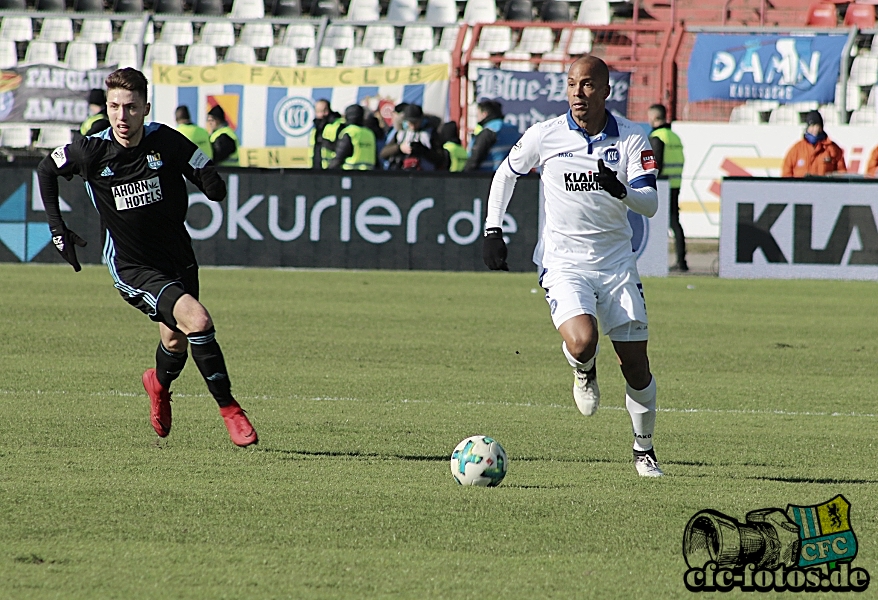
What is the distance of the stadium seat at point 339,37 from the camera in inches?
1049

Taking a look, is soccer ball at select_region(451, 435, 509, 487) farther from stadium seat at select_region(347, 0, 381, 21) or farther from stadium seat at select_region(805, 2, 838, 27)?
stadium seat at select_region(347, 0, 381, 21)

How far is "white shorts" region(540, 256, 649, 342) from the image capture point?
6.32 meters

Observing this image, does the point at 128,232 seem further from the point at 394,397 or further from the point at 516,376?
the point at 516,376

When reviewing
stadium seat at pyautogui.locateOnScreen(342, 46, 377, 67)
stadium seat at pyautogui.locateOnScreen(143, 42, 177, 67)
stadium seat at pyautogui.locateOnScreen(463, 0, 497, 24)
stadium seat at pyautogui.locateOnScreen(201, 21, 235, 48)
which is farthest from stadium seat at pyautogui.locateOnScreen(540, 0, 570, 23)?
stadium seat at pyautogui.locateOnScreen(143, 42, 177, 67)

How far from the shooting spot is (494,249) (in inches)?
257

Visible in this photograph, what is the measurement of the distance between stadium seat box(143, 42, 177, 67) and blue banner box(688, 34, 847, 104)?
9861mm

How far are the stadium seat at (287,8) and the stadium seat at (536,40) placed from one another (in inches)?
202

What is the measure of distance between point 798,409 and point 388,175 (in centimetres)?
962

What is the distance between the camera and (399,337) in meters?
11.9

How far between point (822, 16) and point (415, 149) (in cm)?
1065

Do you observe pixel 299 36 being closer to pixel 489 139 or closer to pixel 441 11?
pixel 441 11

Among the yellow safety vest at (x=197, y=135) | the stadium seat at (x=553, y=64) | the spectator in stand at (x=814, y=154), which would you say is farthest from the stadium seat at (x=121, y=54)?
the spectator in stand at (x=814, y=154)

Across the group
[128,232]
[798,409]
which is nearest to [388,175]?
[798,409]

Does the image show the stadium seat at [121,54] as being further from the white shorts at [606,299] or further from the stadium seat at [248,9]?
the white shorts at [606,299]
